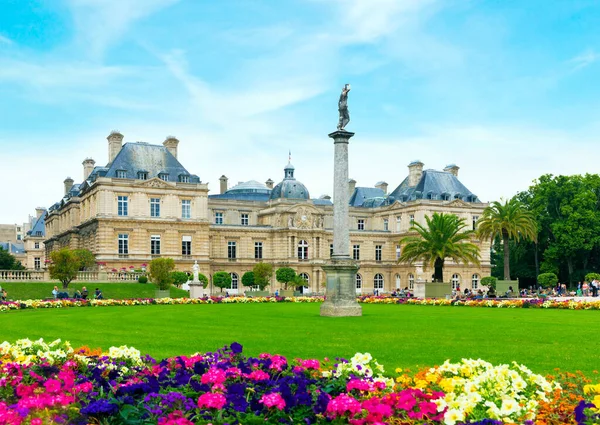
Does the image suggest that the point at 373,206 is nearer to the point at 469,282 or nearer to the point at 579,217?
the point at 469,282

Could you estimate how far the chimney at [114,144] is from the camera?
249 ft

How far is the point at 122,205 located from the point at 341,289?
46.0 m

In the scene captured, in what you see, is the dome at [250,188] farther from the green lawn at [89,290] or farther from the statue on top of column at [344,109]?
the statue on top of column at [344,109]

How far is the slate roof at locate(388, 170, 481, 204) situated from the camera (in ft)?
288

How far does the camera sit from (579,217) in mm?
70125

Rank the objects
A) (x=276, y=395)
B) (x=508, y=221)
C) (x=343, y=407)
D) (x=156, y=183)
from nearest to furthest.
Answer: (x=343, y=407) → (x=276, y=395) → (x=508, y=221) → (x=156, y=183)

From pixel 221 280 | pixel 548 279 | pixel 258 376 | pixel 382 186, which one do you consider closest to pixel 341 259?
pixel 258 376

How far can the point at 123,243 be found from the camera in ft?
228

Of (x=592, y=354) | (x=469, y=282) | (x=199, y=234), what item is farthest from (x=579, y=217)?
(x=592, y=354)

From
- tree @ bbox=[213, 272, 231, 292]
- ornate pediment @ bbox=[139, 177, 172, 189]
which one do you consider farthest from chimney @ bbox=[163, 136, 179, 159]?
tree @ bbox=[213, 272, 231, 292]

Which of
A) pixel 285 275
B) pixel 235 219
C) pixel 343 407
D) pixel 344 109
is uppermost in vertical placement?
pixel 344 109

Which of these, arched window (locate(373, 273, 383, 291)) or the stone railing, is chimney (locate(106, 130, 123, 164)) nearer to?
the stone railing

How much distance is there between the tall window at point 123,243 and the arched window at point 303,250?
2085 cm

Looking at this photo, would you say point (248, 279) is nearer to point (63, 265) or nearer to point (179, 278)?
point (179, 278)
